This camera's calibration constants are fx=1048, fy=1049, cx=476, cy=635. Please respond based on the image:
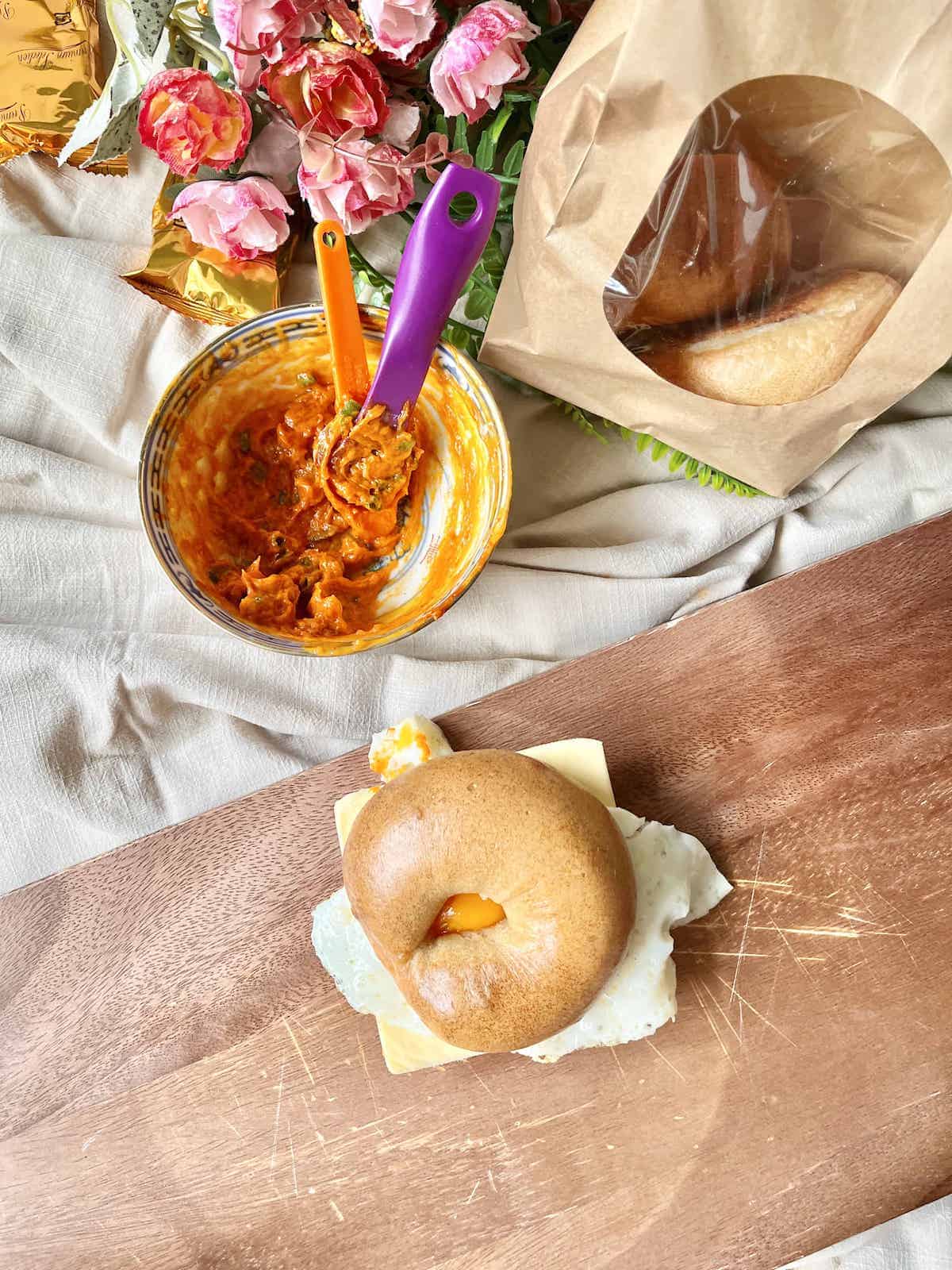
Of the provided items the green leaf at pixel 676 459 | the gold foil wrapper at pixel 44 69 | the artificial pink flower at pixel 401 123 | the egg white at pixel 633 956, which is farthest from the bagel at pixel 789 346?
the gold foil wrapper at pixel 44 69

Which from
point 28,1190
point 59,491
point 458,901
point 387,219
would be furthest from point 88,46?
point 28,1190

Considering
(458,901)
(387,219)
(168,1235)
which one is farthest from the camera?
(387,219)

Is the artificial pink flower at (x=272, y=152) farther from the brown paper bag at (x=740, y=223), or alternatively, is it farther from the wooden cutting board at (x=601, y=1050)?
the wooden cutting board at (x=601, y=1050)

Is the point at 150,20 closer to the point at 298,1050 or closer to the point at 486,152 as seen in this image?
the point at 486,152

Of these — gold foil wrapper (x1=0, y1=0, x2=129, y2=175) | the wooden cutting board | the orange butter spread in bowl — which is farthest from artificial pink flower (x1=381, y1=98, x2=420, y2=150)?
the wooden cutting board

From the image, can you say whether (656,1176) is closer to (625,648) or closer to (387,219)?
(625,648)

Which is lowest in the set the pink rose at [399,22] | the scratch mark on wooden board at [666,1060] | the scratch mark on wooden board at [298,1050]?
the scratch mark on wooden board at [298,1050]
